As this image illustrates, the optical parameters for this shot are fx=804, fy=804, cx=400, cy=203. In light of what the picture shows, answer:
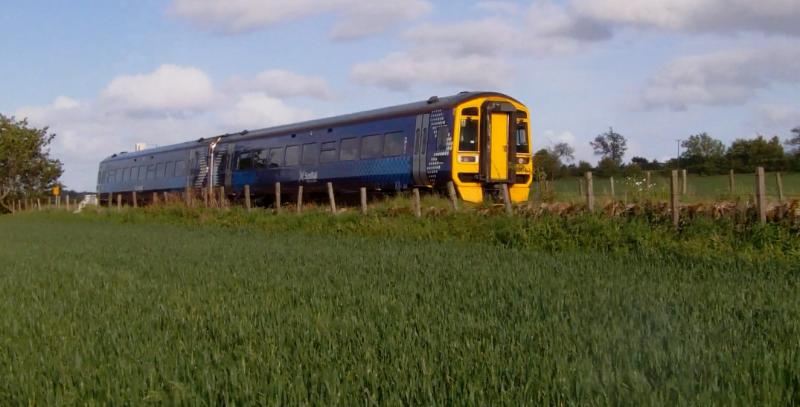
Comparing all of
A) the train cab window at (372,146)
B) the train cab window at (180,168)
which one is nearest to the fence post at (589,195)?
the train cab window at (372,146)

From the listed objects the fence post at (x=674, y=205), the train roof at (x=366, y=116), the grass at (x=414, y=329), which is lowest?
the grass at (x=414, y=329)

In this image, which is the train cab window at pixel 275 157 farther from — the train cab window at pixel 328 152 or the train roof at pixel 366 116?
the train cab window at pixel 328 152

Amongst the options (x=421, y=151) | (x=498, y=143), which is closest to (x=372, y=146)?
(x=421, y=151)

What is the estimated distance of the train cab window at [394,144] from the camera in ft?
63.8

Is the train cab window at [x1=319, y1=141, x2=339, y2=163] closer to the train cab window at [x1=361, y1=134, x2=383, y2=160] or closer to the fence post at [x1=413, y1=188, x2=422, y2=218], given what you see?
the train cab window at [x1=361, y1=134, x2=383, y2=160]

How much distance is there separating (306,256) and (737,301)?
6.82 m

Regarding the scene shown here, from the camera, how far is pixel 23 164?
53844mm

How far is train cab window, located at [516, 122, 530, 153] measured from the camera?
19.9m

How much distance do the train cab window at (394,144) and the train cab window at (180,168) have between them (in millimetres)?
13671

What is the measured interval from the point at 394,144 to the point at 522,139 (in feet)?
10.5

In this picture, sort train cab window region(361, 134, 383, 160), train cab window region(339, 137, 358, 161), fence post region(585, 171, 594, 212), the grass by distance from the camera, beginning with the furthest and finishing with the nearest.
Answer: train cab window region(339, 137, 358, 161)
train cab window region(361, 134, 383, 160)
fence post region(585, 171, 594, 212)
the grass

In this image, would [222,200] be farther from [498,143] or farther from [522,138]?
[522,138]

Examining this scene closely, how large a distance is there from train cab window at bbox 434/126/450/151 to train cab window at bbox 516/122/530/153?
2.36 metres

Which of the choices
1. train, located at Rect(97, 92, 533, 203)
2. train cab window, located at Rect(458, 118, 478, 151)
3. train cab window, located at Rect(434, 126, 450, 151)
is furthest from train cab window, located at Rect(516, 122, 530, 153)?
Result: train cab window, located at Rect(434, 126, 450, 151)
